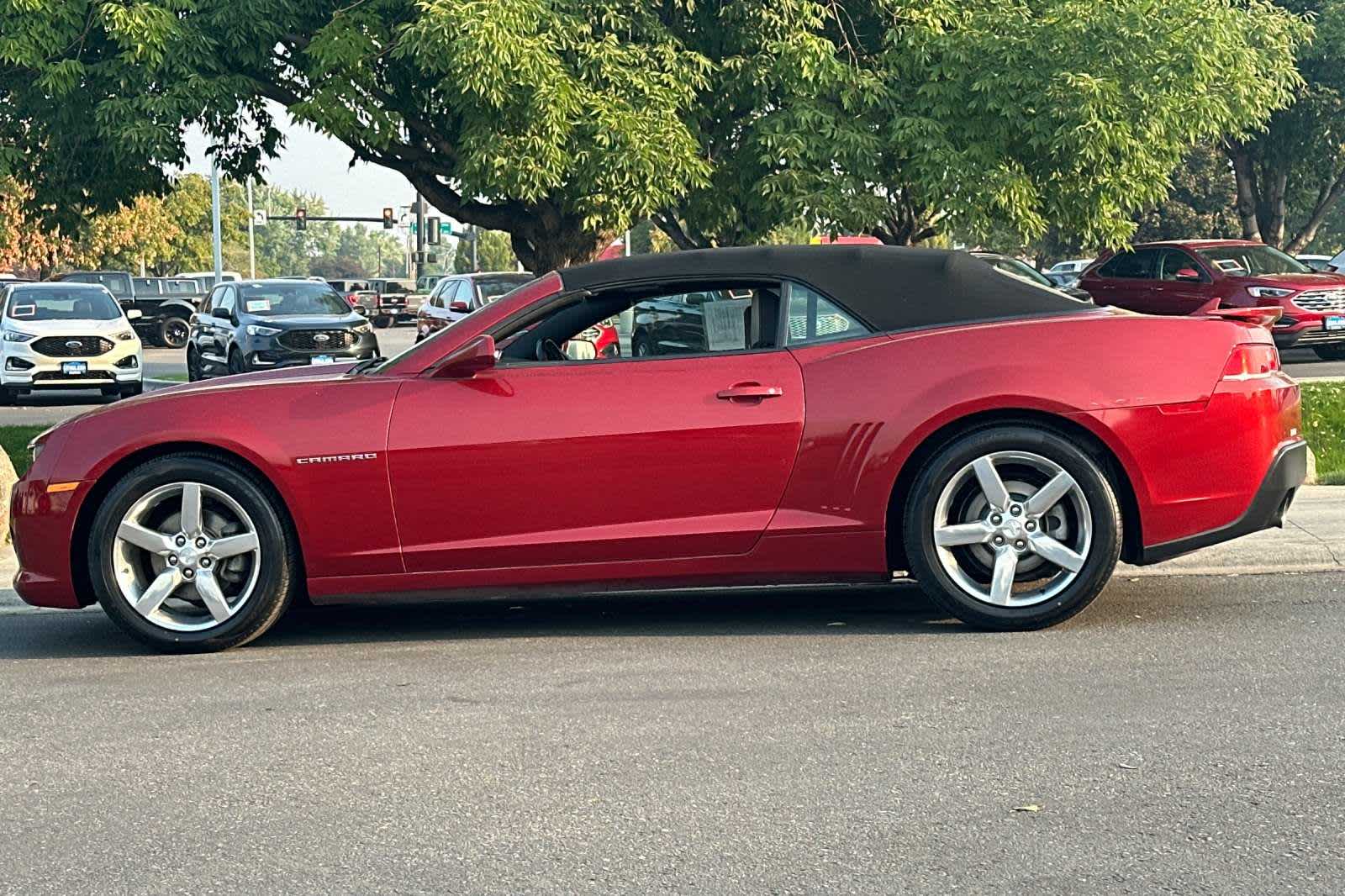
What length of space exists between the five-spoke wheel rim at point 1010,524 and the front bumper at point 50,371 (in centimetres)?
1840

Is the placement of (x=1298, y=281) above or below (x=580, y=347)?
above

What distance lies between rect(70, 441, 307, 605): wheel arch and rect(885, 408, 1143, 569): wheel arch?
230cm

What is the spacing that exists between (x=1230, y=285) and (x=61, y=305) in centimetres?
1625

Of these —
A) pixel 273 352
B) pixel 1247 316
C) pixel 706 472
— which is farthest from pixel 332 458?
pixel 273 352

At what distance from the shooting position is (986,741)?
16.7ft

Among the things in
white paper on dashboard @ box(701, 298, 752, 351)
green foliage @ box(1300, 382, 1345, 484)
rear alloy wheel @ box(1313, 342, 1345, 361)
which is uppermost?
white paper on dashboard @ box(701, 298, 752, 351)

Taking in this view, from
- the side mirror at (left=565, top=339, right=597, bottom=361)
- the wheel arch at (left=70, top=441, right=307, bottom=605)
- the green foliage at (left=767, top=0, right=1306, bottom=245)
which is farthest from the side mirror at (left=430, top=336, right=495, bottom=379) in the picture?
the green foliage at (left=767, top=0, right=1306, bottom=245)


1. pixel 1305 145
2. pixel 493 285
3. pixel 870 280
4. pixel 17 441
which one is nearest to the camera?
pixel 870 280

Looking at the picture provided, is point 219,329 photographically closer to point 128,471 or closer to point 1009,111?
point 1009,111

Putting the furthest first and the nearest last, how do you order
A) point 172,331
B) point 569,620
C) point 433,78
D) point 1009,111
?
point 172,331 → point 433,78 → point 1009,111 → point 569,620

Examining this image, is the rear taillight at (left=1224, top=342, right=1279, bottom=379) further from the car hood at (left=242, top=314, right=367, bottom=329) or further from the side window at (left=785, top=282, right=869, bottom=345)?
the car hood at (left=242, top=314, right=367, bottom=329)

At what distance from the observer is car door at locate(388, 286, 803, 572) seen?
6551 millimetres

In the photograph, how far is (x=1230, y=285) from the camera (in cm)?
2409

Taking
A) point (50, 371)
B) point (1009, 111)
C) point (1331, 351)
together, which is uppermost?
point (1009, 111)
